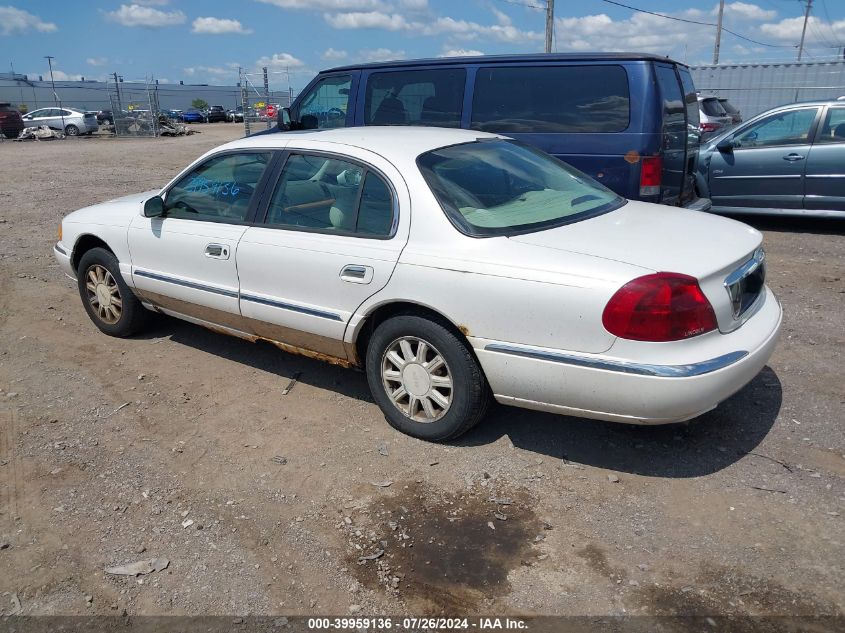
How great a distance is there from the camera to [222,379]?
4863 mm

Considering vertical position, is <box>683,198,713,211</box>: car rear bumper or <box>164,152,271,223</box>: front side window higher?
<box>164,152,271,223</box>: front side window

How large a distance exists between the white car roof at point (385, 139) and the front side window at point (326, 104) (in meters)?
3.43

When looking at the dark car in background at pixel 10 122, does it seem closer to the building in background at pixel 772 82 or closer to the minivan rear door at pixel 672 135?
the building in background at pixel 772 82

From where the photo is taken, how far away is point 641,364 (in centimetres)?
308

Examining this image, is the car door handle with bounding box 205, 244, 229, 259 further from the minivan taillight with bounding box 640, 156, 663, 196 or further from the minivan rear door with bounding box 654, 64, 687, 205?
the minivan rear door with bounding box 654, 64, 687, 205

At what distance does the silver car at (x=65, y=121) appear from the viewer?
117 ft

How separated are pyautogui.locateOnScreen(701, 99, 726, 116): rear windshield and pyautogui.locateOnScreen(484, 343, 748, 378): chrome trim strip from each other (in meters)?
13.2

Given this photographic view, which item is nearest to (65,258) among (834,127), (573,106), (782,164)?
(573,106)

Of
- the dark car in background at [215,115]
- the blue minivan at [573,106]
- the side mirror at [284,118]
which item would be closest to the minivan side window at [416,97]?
the blue minivan at [573,106]

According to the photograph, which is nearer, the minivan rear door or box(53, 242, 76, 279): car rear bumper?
box(53, 242, 76, 279): car rear bumper

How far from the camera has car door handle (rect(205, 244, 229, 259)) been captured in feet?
14.6

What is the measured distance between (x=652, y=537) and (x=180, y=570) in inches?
78.4

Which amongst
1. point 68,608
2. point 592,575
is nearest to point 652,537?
point 592,575

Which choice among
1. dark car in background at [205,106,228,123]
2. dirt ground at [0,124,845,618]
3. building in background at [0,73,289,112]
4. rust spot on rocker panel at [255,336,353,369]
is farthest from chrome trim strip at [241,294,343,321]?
dark car in background at [205,106,228,123]
